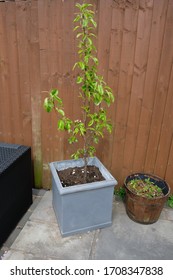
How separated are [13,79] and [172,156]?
1818mm

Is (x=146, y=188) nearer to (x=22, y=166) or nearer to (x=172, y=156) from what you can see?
(x=172, y=156)

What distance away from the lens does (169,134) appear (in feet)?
6.95

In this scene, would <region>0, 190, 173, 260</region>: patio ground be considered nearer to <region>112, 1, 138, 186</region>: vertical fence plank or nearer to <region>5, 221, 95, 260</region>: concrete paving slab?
<region>5, 221, 95, 260</region>: concrete paving slab

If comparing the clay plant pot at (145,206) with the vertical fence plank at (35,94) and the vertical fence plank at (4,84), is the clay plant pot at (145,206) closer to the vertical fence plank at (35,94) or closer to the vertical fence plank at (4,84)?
the vertical fence plank at (35,94)

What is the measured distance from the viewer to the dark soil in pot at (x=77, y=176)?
191 centimetres

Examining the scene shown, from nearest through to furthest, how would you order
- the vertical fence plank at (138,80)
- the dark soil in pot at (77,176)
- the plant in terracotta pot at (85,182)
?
1. the plant in terracotta pot at (85,182)
2. the vertical fence plank at (138,80)
3. the dark soil in pot at (77,176)

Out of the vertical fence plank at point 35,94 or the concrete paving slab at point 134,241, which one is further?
the vertical fence plank at point 35,94

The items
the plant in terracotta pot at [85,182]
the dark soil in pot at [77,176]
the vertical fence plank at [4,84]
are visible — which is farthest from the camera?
the vertical fence plank at [4,84]

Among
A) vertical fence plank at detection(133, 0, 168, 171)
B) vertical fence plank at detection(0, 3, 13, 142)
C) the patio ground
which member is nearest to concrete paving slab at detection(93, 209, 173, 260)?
the patio ground

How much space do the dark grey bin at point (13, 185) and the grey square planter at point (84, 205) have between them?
0.30 m

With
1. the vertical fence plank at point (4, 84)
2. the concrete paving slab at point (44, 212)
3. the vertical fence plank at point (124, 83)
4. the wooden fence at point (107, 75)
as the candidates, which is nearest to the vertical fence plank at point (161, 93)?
the wooden fence at point (107, 75)

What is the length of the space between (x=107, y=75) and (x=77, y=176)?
99 centimetres

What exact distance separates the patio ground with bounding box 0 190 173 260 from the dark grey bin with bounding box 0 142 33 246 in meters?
0.10

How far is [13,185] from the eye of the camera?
73.0 inches
